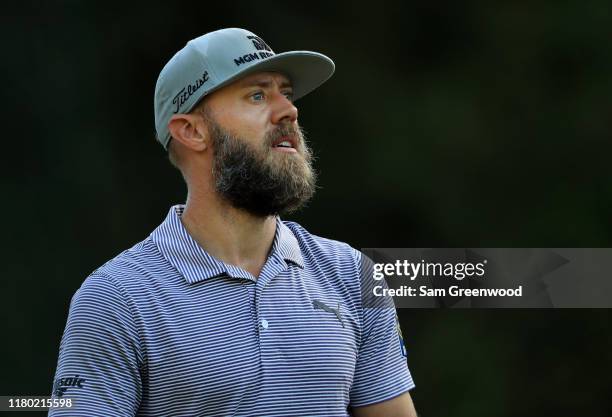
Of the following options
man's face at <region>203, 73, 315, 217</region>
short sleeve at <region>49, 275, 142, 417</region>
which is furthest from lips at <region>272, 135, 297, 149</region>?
short sleeve at <region>49, 275, 142, 417</region>

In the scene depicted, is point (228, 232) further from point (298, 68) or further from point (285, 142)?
point (298, 68)

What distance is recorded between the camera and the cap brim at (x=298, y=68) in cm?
229

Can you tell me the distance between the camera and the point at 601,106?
4.25 m

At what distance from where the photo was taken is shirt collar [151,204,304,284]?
2.16 meters

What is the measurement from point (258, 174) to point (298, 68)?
0.82 feet

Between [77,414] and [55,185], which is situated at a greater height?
[55,185]

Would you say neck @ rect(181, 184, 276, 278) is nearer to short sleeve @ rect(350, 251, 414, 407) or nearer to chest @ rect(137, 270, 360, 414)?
chest @ rect(137, 270, 360, 414)

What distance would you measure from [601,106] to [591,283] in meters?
0.64

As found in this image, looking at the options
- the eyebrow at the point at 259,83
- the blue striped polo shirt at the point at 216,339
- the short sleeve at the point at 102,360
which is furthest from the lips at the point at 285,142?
the short sleeve at the point at 102,360

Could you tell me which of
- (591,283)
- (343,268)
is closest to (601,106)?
(591,283)

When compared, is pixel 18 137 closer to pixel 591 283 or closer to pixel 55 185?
pixel 55 185

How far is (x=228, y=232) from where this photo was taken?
225 cm

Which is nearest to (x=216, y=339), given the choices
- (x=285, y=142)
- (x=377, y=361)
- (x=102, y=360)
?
(x=102, y=360)

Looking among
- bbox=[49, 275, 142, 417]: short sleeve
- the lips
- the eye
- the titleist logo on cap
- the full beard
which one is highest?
the titleist logo on cap
